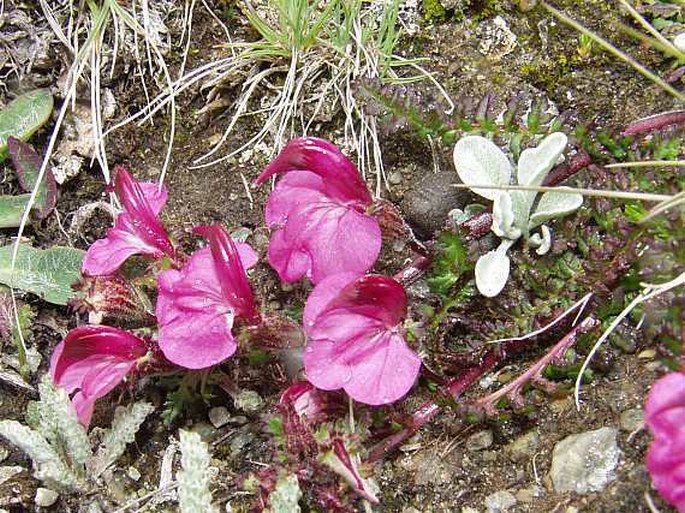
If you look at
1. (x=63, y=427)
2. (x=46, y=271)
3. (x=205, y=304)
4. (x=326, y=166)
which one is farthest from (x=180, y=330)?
(x=46, y=271)

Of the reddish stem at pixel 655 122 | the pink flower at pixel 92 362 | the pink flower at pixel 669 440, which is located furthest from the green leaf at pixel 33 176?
the pink flower at pixel 669 440

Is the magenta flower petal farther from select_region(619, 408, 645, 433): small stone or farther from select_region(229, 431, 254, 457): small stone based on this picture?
select_region(619, 408, 645, 433): small stone

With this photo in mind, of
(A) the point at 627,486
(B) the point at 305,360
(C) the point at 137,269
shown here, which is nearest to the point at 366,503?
(B) the point at 305,360

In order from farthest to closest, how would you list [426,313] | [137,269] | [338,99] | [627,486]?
1. [338,99]
2. [137,269]
3. [426,313]
4. [627,486]

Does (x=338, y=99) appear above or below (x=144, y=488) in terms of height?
above

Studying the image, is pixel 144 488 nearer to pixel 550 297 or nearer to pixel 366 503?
pixel 366 503
